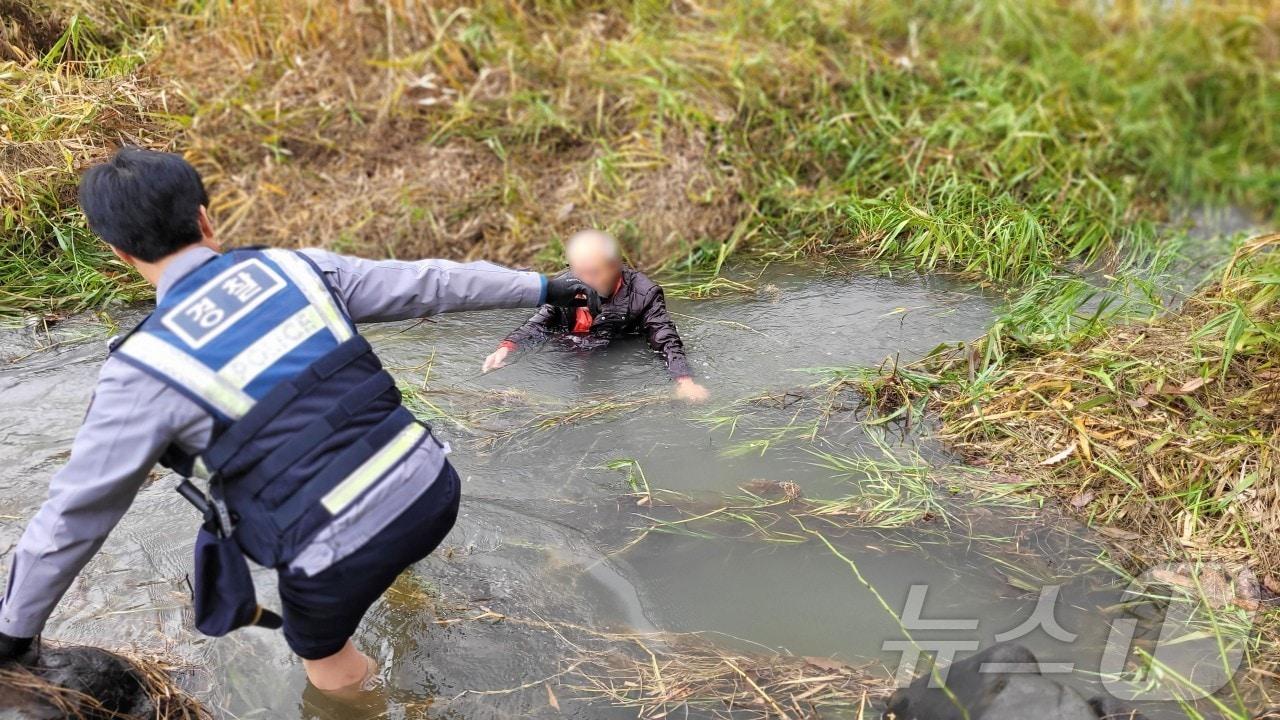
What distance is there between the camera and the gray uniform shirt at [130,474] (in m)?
2.04

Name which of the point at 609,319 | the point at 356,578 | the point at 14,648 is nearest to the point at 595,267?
the point at 609,319

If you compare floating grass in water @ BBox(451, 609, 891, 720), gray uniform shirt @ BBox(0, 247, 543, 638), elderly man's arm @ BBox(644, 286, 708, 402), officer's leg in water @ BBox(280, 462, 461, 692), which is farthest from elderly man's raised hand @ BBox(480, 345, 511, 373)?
officer's leg in water @ BBox(280, 462, 461, 692)

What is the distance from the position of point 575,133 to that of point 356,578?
171 inches

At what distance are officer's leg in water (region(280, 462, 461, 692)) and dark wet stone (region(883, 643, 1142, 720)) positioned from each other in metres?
1.40

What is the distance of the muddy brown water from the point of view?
304 centimetres

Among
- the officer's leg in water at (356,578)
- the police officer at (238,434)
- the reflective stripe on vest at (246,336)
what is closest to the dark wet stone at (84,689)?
the police officer at (238,434)

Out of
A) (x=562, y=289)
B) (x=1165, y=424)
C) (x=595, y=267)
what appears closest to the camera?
(x=562, y=289)

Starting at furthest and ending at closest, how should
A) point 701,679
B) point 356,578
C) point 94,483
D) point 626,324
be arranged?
1. point 626,324
2. point 701,679
3. point 356,578
4. point 94,483

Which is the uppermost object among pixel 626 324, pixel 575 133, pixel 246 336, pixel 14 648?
pixel 246 336

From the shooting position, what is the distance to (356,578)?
2.34 metres

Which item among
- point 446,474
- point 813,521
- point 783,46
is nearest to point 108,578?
point 446,474

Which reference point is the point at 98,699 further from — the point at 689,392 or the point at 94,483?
the point at 689,392

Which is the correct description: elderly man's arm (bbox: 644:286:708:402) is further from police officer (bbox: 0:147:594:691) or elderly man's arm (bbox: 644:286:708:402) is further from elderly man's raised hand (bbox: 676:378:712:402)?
police officer (bbox: 0:147:594:691)

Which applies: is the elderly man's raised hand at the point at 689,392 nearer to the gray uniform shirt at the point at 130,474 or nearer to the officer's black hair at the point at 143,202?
the gray uniform shirt at the point at 130,474
